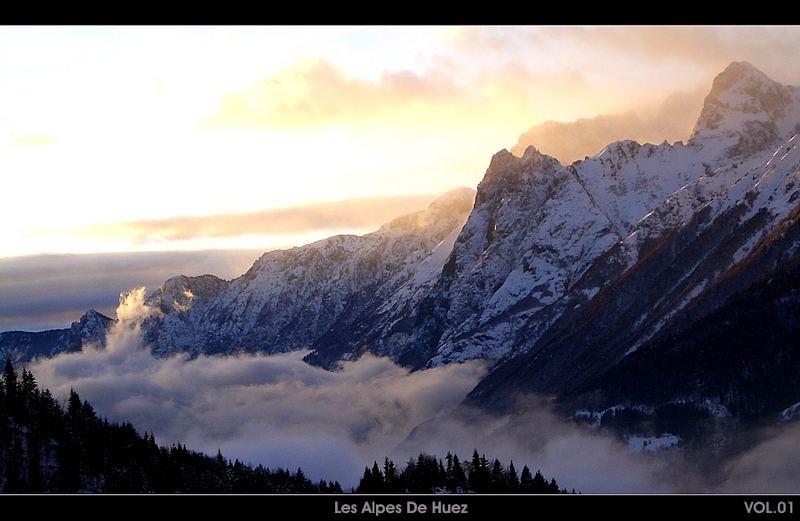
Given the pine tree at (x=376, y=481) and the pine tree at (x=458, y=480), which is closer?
the pine tree at (x=376, y=481)
